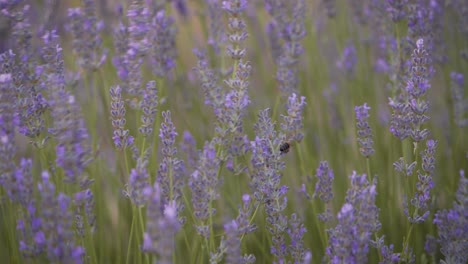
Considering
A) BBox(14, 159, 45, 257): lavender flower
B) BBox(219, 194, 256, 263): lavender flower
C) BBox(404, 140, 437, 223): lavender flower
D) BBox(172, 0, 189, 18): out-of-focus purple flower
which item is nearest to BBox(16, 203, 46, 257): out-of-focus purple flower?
BBox(14, 159, 45, 257): lavender flower

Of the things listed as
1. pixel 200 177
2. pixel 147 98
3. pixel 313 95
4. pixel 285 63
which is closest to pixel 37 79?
pixel 147 98

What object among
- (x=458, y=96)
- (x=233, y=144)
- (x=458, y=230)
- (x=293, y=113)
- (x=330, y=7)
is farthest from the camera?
(x=330, y=7)

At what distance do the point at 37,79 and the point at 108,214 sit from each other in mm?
1050

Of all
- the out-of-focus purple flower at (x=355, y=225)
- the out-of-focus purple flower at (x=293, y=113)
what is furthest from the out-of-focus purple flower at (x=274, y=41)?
the out-of-focus purple flower at (x=355, y=225)

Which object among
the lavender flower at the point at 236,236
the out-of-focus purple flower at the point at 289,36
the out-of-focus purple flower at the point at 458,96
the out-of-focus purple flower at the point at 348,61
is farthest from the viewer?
the out-of-focus purple flower at the point at 348,61

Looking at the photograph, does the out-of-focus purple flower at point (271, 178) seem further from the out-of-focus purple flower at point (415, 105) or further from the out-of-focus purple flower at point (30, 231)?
the out-of-focus purple flower at point (30, 231)

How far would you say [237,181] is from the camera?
2268 millimetres

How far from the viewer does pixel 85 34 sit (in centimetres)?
197

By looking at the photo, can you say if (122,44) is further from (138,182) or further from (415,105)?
(415,105)

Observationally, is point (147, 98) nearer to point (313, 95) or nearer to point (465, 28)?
point (313, 95)

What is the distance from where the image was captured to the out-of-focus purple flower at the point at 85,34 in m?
1.91

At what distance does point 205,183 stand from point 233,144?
38 centimetres

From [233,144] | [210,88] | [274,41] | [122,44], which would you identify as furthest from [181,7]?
[233,144]

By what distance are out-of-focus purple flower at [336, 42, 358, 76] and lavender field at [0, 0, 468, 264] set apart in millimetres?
20
